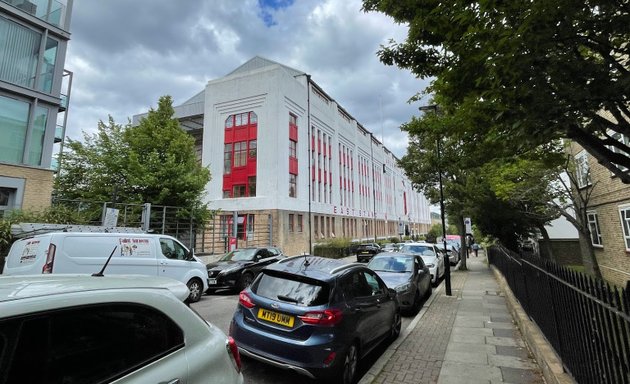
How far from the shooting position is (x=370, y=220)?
180 feet

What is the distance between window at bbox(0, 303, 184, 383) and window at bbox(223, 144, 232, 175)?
32.4 metres

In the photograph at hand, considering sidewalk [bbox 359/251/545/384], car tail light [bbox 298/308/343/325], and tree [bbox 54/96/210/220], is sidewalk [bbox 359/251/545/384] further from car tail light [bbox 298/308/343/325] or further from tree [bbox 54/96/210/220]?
tree [bbox 54/96/210/220]

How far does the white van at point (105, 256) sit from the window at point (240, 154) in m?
23.0

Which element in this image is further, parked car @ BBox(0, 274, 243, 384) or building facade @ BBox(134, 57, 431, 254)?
building facade @ BBox(134, 57, 431, 254)

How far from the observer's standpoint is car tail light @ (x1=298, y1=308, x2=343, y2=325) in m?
4.37

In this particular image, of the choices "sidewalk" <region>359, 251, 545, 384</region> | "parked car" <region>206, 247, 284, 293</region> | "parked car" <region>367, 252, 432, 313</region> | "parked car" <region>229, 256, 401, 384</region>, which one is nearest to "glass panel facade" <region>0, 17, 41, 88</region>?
"parked car" <region>206, 247, 284, 293</region>

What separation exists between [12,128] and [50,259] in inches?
385

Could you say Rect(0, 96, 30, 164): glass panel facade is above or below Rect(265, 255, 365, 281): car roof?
above

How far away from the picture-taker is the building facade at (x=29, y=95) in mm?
13797

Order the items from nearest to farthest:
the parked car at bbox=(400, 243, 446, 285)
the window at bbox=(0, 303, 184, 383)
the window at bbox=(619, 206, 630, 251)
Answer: the window at bbox=(0, 303, 184, 383) < the window at bbox=(619, 206, 630, 251) < the parked car at bbox=(400, 243, 446, 285)

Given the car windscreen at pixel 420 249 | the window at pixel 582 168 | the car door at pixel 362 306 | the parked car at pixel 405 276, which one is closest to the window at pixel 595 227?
the window at pixel 582 168

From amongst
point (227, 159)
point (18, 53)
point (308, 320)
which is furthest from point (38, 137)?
point (227, 159)

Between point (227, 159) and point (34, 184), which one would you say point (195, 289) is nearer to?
point (34, 184)

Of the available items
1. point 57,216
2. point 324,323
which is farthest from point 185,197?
point 324,323
